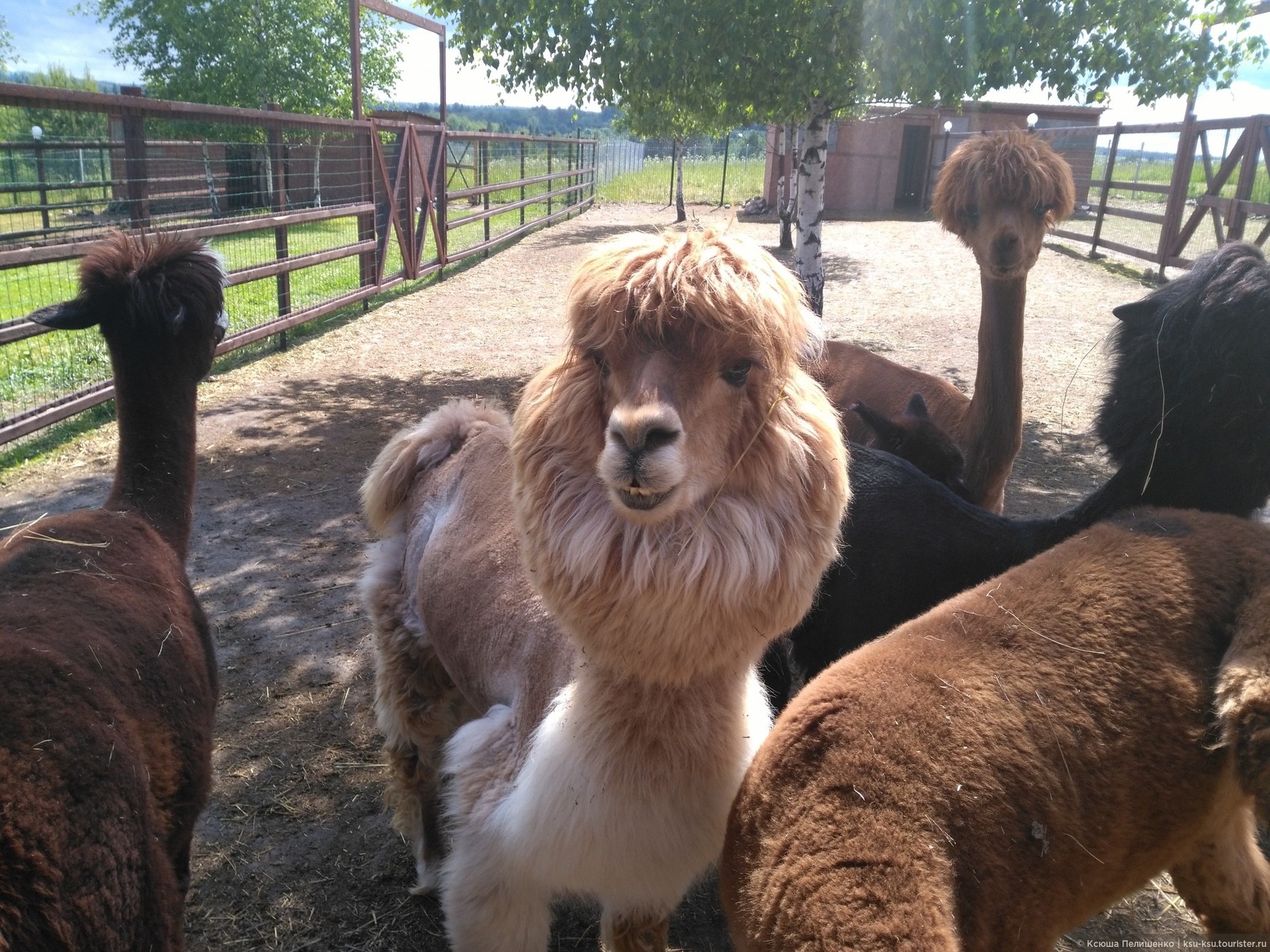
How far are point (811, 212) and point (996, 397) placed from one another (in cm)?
425

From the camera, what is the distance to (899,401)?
4781 millimetres

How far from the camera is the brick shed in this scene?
987 inches

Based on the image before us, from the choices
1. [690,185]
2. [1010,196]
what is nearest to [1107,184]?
[1010,196]

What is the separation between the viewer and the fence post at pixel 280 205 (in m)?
8.97

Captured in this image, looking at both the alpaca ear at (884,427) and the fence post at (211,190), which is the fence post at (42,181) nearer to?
the fence post at (211,190)

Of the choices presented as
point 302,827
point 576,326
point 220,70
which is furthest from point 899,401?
point 220,70

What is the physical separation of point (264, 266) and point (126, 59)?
26.7 m

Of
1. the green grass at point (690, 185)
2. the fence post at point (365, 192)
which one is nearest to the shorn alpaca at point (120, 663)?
the fence post at point (365, 192)

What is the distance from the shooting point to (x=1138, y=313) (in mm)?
2734

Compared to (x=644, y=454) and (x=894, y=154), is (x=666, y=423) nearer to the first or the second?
(x=644, y=454)

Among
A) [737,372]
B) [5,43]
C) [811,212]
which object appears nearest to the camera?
[737,372]

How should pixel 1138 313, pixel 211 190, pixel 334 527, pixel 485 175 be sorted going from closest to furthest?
pixel 1138 313 → pixel 334 527 → pixel 211 190 → pixel 485 175

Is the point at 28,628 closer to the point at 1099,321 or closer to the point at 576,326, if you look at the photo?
the point at 576,326

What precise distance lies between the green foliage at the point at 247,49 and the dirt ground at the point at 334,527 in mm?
18247
